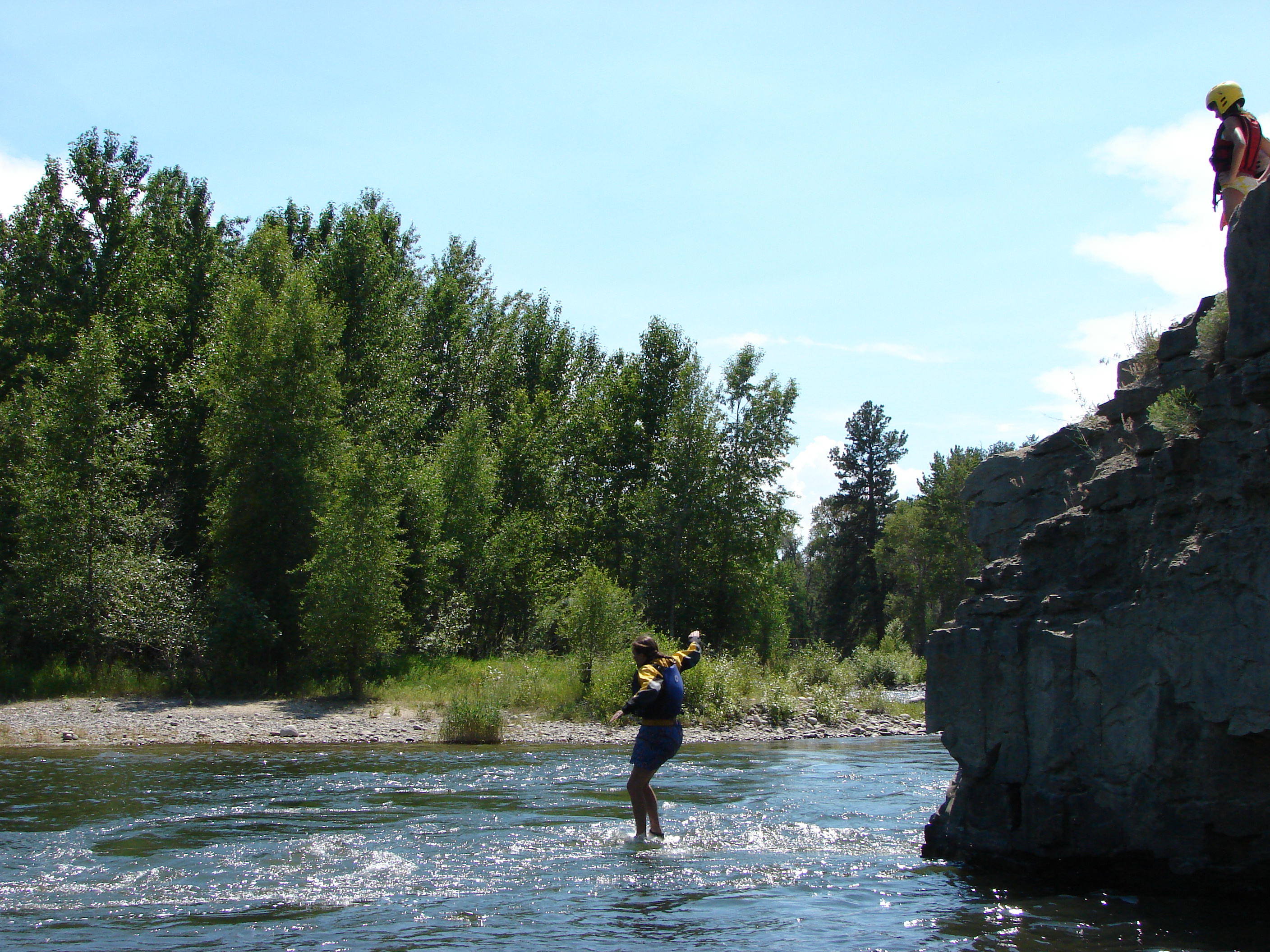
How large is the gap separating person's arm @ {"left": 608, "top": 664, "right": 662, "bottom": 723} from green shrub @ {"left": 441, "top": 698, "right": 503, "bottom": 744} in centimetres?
1308

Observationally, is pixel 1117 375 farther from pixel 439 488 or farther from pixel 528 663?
pixel 439 488

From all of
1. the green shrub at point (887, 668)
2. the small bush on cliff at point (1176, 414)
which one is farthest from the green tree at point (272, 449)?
the small bush on cliff at point (1176, 414)

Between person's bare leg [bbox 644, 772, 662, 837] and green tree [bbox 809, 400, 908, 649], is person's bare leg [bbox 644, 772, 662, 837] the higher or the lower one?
the lower one

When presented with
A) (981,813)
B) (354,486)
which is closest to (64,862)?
(981,813)

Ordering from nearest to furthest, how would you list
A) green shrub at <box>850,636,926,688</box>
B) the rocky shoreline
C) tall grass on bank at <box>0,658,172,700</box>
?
1. the rocky shoreline
2. tall grass on bank at <box>0,658,172,700</box>
3. green shrub at <box>850,636,926,688</box>

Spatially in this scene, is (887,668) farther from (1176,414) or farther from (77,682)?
(1176,414)

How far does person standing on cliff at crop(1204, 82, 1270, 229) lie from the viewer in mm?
8867

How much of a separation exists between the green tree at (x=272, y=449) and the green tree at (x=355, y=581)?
224cm

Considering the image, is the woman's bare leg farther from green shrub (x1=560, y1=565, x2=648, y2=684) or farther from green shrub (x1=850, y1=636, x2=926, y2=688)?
green shrub (x1=850, y1=636, x2=926, y2=688)

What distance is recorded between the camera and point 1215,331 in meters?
8.49

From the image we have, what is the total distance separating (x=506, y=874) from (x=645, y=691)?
7.59ft

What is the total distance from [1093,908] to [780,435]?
115 ft

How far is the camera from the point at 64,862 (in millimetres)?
9477

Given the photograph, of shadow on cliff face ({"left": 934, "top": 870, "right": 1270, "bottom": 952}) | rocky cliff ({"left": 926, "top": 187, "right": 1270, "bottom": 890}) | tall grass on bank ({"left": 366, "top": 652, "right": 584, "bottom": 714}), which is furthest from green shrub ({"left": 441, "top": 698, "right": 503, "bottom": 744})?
shadow on cliff face ({"left": 934, "top": 870, "right": 1270, "bottom": 952})
